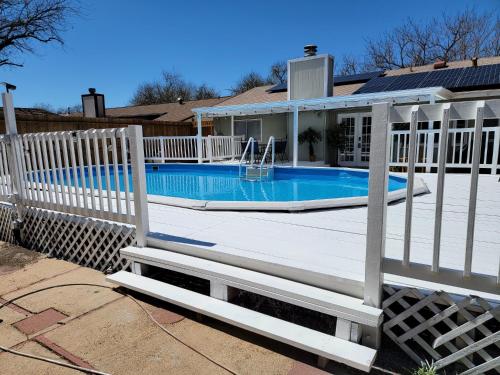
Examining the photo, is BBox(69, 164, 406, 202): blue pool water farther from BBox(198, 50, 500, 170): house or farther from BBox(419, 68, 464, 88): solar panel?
BBox(419, 68, 464, 88): solar panel

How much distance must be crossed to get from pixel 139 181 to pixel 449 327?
2675 mm

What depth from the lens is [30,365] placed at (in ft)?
6.97

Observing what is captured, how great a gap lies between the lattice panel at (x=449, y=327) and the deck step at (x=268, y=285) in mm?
220

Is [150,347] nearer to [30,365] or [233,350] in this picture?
[233,350]

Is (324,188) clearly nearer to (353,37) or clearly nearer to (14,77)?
(14,77)

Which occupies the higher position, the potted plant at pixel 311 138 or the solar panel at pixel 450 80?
the solar panel at pixel 450 80

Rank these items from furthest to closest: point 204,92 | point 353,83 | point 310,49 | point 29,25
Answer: point 204,92
point 29,25
point 353,83
point 310,49

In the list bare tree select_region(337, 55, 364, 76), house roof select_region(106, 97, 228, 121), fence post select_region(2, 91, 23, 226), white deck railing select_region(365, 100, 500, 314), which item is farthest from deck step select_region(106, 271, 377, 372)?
bare tree select_region(337, 55, 364, 76)

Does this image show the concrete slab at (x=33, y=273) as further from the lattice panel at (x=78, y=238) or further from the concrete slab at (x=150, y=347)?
the concrete slab at (x=150, y=347)

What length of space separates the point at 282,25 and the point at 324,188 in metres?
19.2

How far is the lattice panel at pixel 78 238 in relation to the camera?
138 inches

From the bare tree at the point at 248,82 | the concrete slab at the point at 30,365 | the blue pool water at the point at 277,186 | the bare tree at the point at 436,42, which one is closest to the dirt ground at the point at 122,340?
the concrete slab at the point at 30,365

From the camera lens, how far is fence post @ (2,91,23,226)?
4.32 m

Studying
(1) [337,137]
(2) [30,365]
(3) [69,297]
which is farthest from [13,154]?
(1) [337,137]
